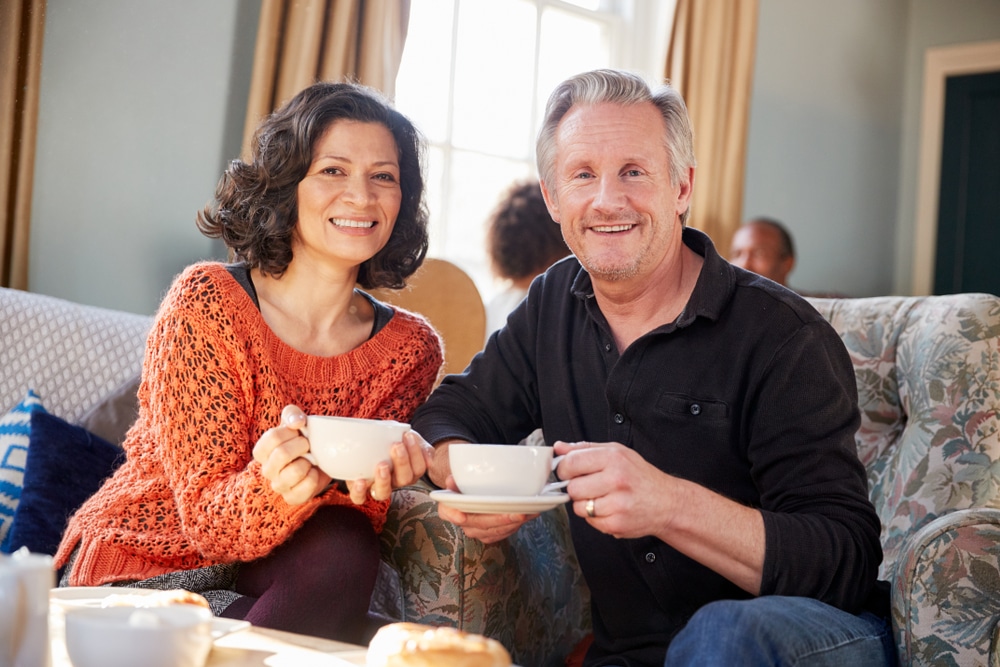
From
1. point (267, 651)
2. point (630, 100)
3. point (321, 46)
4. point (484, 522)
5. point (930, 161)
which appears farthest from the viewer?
point (930, 161)

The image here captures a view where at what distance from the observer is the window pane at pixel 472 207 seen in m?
3.59

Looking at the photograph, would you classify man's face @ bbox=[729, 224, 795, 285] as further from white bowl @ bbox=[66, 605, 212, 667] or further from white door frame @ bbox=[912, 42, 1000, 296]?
white bowl @ bbox=[66, 605, 212, 667]

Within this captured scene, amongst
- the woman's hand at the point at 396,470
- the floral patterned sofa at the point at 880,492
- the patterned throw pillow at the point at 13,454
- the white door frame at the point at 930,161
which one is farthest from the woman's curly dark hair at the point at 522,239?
the white door frame at the point at 930,161

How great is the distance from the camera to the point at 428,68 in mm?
3480

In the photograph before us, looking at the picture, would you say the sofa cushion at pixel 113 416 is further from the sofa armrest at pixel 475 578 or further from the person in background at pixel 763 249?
the person in background at pixel 763 249

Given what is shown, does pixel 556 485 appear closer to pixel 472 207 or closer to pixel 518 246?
pixel 518 246

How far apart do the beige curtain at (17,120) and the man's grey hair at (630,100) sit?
133 centimetres

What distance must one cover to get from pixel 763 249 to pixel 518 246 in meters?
1.32

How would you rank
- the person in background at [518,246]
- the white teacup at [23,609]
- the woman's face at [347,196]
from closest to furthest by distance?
1. the white teacup at [23,609]
2. the woman's face at [347,196]
3. the person in background at [518,246]

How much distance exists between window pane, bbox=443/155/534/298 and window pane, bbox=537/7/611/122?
34 centimetres

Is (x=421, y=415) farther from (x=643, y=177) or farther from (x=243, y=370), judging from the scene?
(x=643, y=177)

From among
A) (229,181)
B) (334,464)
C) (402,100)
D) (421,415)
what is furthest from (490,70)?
(334,464)

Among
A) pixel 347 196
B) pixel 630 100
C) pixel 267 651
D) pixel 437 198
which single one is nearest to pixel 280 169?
pixel 347 196

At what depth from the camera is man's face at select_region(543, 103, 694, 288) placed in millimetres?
1441
